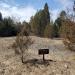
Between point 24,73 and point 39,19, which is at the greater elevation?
point 39,19

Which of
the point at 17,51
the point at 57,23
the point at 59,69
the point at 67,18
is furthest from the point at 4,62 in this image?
the point at 57,23

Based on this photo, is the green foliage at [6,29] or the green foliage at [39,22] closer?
the green foliage at [6,29]

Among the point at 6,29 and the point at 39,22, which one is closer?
the point at 6,29

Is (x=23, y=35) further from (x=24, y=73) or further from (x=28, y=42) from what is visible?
(x=24, y=73)

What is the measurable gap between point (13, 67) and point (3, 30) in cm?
4123

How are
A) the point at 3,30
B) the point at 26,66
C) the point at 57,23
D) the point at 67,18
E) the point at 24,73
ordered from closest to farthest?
the point at 24,73
the point at 26,66
the point at 67,18
the point at 3,30
the point at 57,23

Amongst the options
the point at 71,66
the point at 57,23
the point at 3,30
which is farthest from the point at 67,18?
the point at 57,23

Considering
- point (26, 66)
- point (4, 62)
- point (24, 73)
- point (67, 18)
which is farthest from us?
point (67, 18)

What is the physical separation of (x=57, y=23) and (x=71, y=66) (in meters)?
47.4

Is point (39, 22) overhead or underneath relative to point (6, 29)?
overhead


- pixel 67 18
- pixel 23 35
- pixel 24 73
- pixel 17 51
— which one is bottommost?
pixel 24 73

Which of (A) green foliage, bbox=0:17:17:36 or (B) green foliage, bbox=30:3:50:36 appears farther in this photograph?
(B) green foliage, bbox=30:3:50:36

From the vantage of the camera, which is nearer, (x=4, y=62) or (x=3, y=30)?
(x=4, y=62)

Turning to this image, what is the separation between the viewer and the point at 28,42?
15086mm
